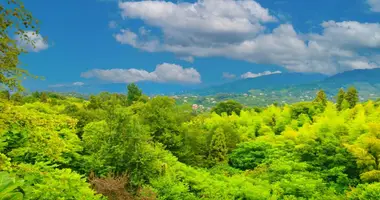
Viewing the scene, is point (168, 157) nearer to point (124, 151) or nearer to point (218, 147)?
point (124, 151)

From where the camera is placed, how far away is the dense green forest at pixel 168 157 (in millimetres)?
16547

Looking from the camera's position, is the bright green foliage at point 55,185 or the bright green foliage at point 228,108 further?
the bright green foliage at point 228,108

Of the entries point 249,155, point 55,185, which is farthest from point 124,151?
point 249,155

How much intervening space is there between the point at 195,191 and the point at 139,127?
7351 mm

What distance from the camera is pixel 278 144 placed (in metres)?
49.7

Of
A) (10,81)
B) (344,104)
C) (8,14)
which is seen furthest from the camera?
(344,104)

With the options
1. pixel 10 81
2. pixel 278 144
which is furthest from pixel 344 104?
pixel 10 81

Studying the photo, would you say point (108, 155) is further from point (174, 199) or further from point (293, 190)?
point (293, 190)

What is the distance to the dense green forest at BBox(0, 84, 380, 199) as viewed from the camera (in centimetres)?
1655

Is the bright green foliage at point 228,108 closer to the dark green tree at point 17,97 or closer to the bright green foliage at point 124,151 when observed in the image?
the bright green foliage at point 124,151

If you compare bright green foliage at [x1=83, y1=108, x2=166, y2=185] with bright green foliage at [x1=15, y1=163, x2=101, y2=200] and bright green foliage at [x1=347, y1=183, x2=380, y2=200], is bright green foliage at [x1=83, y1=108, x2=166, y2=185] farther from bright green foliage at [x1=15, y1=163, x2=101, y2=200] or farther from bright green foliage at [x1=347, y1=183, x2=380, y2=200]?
bright green foliage at [x1=347, y1=183, x2=380, y2=200]

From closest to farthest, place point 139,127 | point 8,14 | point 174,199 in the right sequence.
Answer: point 8,14 → point 174,199 → point 139,127

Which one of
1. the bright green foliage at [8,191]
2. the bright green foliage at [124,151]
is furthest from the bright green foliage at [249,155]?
the bright green foliage at [8,191]

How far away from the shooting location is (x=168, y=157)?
33.4 m
